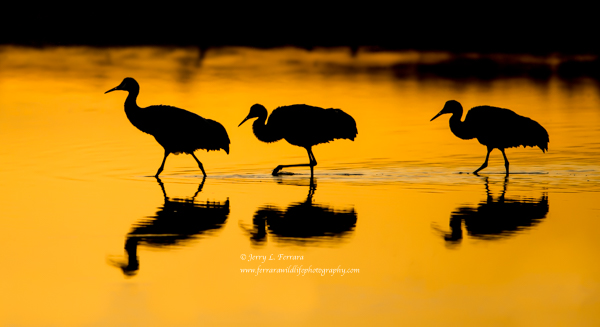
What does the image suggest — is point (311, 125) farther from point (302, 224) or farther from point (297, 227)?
point (297, 227)

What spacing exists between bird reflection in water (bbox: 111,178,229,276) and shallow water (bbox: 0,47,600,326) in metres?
0.03

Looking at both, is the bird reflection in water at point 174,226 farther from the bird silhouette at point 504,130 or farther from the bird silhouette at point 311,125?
the bird silhouette at point 504,130

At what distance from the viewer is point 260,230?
33.7ft

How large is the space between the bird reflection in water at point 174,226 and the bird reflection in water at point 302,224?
0.41 metres

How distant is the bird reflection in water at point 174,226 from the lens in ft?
31.2

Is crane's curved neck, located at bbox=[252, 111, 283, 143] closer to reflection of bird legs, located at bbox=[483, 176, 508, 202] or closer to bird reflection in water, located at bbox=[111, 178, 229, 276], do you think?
reflection of bird legs, located at bbox=[483, 176, 508, 202]

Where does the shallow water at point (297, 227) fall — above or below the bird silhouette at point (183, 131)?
below

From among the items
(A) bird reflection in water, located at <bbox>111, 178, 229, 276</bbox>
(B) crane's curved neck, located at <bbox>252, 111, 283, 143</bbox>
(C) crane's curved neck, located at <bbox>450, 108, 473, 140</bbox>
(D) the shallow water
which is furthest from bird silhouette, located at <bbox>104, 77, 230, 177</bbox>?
(C) crane's curved neck, located at <bbox>450, 108, 473, 140</bbox>

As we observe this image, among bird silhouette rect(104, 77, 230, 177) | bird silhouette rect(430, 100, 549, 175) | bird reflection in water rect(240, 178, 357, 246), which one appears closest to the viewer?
bird reflection in water rect(240, 178, 357, 246)

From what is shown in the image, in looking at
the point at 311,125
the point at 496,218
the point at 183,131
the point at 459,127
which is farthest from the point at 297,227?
the point at 459,127

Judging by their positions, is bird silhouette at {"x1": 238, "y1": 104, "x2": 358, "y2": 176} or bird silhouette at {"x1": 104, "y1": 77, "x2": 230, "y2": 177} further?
bird silhouette at {"x1": 238, "y1": 104, "x2": 358, "y2": 176}

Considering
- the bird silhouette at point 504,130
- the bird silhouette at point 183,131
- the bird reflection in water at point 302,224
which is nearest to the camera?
the bird reflection in water at point 302,224

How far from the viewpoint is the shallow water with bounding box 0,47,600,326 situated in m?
7.72

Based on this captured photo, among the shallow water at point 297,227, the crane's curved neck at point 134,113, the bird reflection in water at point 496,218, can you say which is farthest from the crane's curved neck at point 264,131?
the bird reflection in water at point 496,218
